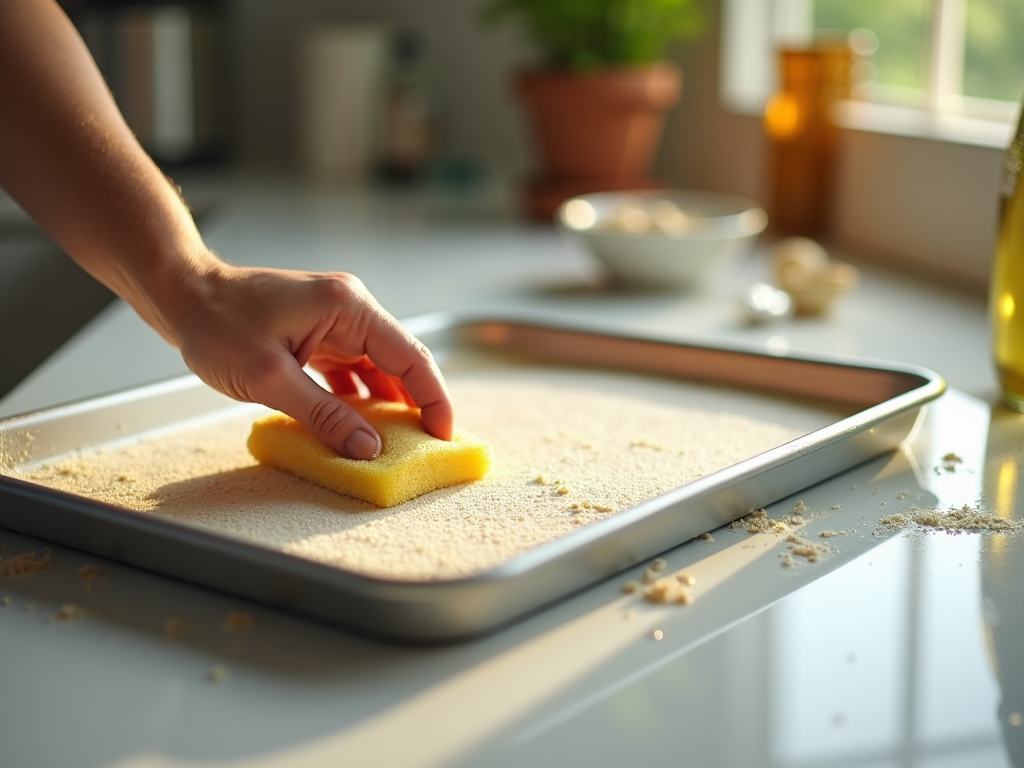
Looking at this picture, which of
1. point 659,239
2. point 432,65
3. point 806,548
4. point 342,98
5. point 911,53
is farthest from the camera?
point 432,65

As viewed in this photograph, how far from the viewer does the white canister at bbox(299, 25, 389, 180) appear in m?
2.47

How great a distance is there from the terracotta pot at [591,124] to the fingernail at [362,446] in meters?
1.27

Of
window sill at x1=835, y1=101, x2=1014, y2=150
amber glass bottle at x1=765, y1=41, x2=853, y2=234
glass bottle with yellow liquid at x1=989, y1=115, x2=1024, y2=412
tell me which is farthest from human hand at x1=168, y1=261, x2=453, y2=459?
amber glass bottle at x1=765, y1=41, x2=853, y2=234

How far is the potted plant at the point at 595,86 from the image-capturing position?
6.07 ft

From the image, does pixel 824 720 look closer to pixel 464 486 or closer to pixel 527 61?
pixel 464 486

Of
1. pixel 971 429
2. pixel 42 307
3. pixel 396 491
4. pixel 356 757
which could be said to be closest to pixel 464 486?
pixel 396 491

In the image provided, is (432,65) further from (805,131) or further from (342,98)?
(805,131)

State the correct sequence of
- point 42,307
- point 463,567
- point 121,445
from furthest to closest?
point 42,307 < point 121,445 < point 463,567

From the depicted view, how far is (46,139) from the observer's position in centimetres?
80

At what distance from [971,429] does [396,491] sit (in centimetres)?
47

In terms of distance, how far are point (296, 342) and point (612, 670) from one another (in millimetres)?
328

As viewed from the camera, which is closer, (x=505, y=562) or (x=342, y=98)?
(x=505, y=562)

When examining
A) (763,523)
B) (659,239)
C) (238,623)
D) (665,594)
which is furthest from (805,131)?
(238,623)

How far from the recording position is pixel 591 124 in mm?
1891
